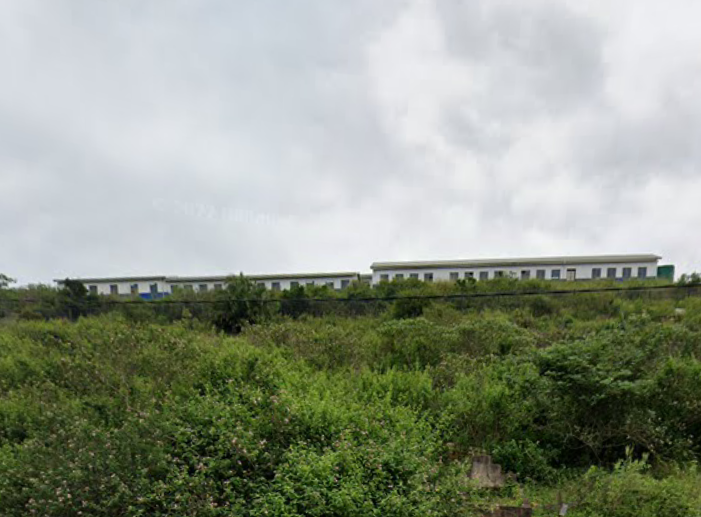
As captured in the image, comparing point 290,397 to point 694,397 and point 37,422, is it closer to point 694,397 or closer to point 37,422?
point 37,422

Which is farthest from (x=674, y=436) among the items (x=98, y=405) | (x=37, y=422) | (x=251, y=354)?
(x=37, y=422)

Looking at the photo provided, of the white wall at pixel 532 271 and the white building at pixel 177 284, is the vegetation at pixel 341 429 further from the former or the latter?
the white building at pixel 177 284

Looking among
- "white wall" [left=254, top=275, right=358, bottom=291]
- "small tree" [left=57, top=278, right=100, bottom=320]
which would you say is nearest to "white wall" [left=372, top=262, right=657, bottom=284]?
"white wall" [left=254, top=275, right=358, bottom=291]

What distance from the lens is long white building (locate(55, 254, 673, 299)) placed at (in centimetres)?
2908

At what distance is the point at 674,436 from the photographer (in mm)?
5016

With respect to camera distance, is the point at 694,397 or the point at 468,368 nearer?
the point at 694,397

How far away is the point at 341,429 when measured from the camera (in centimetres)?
416

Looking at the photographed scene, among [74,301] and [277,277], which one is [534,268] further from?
[74,301]

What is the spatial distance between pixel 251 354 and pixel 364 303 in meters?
12.7

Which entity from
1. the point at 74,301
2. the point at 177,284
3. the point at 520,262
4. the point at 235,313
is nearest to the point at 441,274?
the point at 520,262

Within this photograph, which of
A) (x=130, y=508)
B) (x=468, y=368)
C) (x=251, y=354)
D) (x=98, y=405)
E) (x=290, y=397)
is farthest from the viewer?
(x=468, y=368)

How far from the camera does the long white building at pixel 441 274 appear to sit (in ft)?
95.4

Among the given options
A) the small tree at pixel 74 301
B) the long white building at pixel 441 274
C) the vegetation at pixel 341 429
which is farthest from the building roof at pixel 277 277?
the vegetation at pixel 341 429

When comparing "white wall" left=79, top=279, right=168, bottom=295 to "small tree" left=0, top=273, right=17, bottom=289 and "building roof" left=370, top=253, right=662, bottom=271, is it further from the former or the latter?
"building roof" left=370, top=253, right=662, bottom=271
